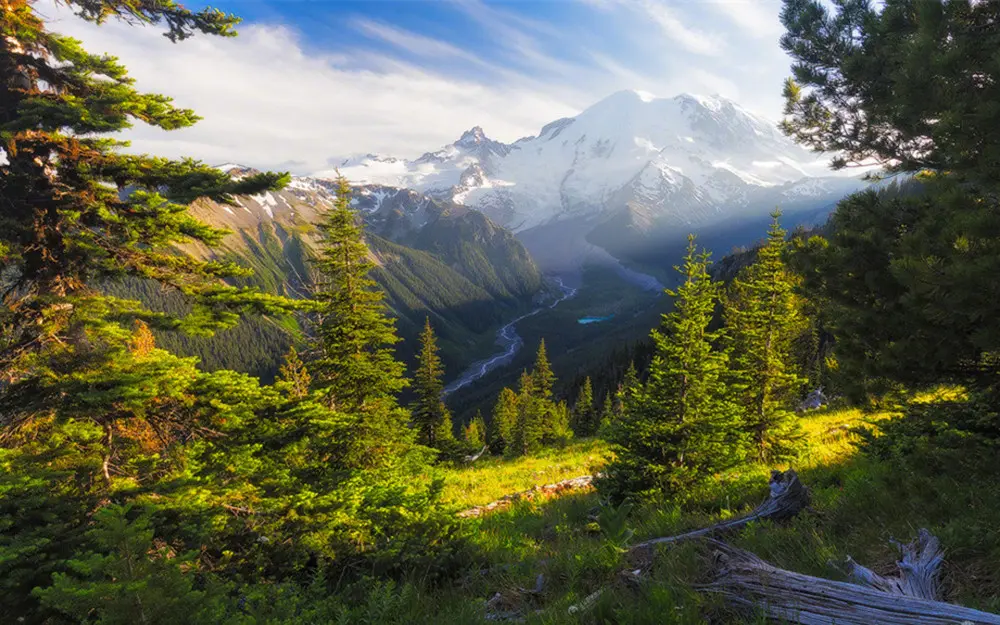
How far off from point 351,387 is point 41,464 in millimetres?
9227

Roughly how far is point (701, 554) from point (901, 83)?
199 inches

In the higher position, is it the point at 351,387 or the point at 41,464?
the point at 41,464

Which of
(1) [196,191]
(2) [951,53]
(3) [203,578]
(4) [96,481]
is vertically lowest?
(3) [203,578]

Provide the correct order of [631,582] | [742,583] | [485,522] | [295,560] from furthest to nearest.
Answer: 1. [485,522]
2. [295,560]
3. [631,582]
4. [742,583]

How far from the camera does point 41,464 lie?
17.9ft

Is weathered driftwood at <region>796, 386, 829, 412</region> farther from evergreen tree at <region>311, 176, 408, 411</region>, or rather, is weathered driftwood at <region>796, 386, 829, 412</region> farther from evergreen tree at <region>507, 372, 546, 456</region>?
evergreen tree at <region>311, 176, 408, 411</region>

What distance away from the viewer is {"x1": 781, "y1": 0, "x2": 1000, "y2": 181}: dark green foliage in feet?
13.4

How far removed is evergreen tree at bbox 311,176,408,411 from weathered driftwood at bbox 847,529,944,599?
41.8ft

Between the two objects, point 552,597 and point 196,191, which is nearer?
point 552,597

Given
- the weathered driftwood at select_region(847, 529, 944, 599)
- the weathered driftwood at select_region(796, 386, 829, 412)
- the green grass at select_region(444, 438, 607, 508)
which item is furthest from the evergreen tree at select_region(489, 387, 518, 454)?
the weathered driftwood at select_region(847, 529, 944, 599)

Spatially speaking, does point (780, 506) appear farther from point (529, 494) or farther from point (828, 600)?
point (529, 494)

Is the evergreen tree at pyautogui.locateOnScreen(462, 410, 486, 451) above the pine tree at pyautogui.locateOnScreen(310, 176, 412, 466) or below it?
below

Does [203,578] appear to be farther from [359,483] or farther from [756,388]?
[756,388]

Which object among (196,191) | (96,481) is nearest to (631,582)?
(96,481)
